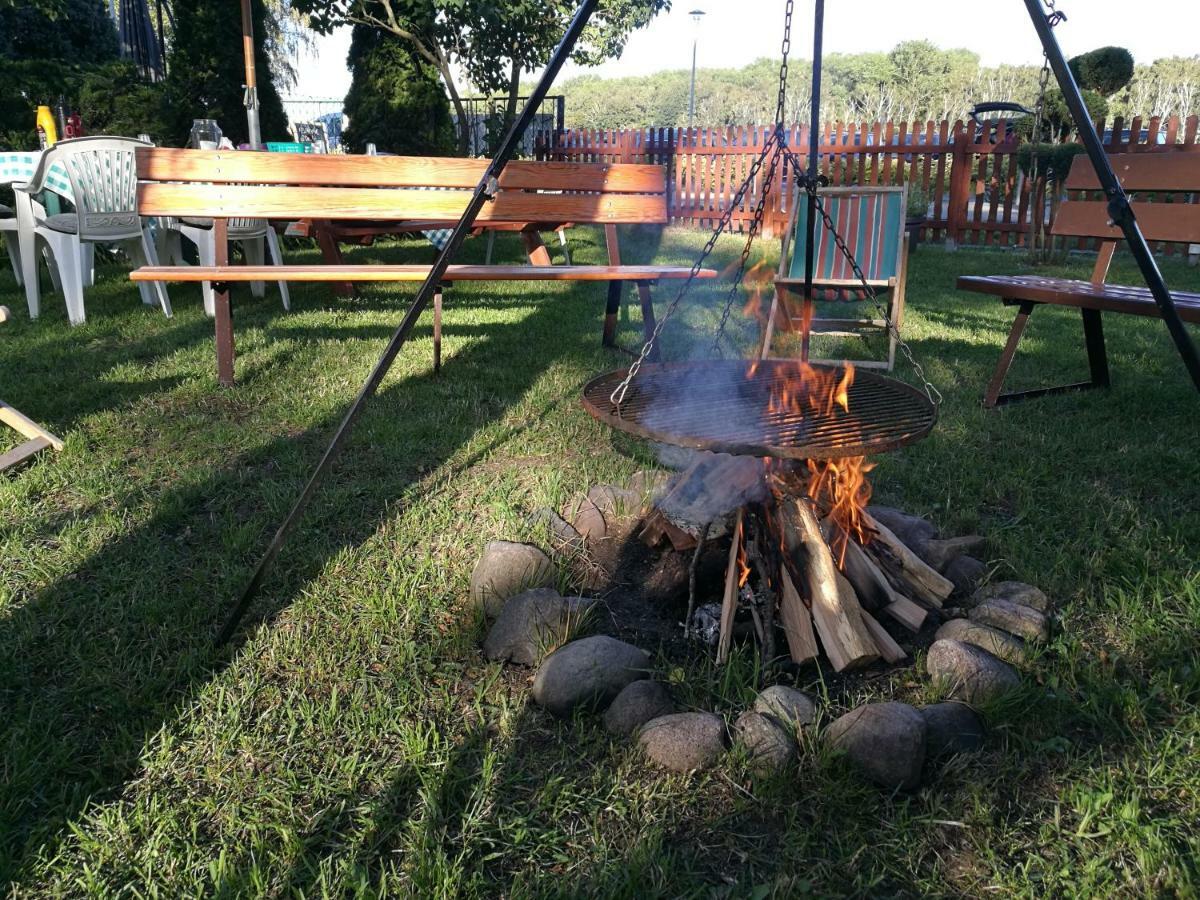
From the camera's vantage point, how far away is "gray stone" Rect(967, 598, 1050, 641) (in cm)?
217

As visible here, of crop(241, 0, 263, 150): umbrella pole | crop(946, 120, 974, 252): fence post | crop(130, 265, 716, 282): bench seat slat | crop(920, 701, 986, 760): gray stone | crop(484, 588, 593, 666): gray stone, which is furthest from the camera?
crop(946, 120, 974, 252): fence post

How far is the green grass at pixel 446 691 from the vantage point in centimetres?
156

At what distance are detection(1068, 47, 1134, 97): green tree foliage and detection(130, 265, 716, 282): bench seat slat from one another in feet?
40.0

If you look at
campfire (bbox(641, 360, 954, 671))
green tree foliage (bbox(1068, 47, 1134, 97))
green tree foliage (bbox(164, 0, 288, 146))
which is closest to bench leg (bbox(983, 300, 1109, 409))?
campfire (bbox(641, 360, 954, 671))

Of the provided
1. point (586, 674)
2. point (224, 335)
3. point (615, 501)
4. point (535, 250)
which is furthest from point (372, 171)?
point (586, 674)

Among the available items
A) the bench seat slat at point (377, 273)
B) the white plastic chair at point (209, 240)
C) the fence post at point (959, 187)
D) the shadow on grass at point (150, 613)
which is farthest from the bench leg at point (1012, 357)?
the fence post at point (959, 187)

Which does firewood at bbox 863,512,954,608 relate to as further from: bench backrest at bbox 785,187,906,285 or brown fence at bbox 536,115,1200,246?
brown fence at bbox 536,115,1200,246

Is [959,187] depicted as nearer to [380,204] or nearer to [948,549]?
[380,204]

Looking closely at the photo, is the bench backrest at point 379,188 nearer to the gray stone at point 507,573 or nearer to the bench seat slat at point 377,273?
the bench seat slat at point 377,273

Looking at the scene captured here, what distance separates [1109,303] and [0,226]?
7.08 meters

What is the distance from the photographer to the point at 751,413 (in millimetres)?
2414

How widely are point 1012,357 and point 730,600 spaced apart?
2.83m

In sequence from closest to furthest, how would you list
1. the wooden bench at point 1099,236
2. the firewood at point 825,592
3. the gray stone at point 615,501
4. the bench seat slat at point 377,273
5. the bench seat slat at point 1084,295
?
the firewood at point 825,592, the gray stone at point 615,501, the bench seat slat at point 1084,295, the wooden bench at point 1099,236, the bench seat slat at point 377,273

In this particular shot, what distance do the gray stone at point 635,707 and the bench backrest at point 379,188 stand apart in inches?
136
